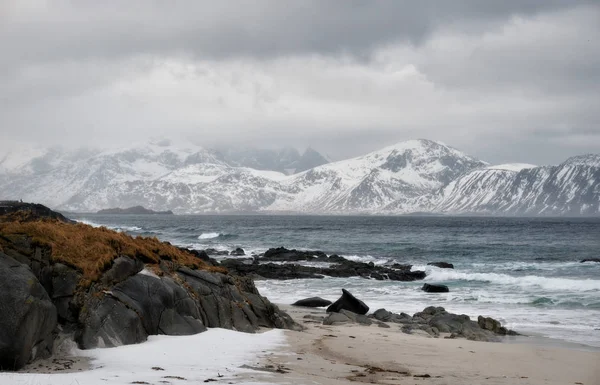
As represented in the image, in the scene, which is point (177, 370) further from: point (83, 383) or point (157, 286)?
point (157, 286)

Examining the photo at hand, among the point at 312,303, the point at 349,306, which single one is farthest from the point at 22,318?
the point at 312,303

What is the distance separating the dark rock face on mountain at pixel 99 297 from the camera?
11547 millimetres

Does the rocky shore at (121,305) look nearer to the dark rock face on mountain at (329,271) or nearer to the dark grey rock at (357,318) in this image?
the dark grey rock at (357,318)

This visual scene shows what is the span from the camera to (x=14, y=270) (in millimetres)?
12156

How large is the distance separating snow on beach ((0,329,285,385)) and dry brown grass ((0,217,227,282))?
242 cm

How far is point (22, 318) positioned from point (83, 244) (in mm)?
4578

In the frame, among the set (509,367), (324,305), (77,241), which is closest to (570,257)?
(324,305)

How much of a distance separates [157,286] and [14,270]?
4.06 m

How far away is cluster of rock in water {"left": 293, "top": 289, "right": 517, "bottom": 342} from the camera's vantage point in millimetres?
21203

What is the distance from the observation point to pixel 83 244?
15.7m

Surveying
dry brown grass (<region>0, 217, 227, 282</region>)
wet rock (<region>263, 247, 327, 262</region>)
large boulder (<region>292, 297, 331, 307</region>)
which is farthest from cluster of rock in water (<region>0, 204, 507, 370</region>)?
wet rock (<region>263, 247, 327, 262</region>)

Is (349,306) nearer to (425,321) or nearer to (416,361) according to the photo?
(425,321)

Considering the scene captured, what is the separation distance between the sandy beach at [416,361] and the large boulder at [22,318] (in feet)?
14.4

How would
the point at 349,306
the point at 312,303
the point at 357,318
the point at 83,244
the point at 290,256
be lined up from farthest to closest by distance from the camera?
the point at 290,256 < the point at 312,303 < the point at 349,306 < the point at 357,318 < the point at 83,244
